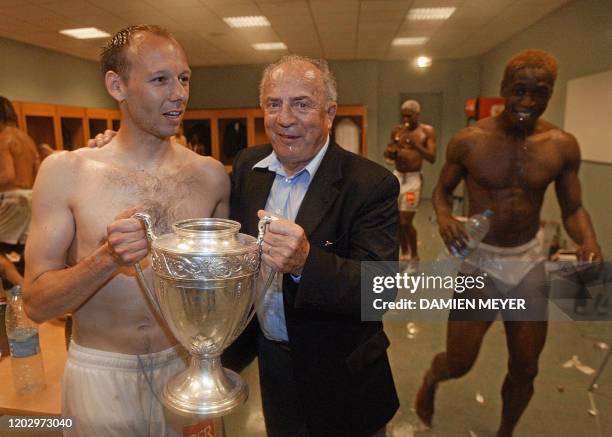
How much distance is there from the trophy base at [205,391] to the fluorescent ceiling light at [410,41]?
5.16 metres

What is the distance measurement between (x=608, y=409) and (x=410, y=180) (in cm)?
242

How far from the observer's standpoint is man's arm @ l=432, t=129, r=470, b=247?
5.57 ft

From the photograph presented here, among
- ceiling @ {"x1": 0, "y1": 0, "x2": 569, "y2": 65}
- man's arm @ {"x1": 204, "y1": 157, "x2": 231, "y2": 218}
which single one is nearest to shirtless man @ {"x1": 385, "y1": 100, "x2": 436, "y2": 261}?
ceiling @ {"x1": 0, "y1": 0, "x2": 569, "y2": 65}

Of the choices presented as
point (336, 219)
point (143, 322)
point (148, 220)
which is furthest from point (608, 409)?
point (148, 220)

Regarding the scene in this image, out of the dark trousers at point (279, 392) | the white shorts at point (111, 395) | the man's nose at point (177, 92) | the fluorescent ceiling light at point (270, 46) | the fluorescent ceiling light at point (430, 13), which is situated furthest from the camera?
the fluorescent ceiling light at point (270, 46)

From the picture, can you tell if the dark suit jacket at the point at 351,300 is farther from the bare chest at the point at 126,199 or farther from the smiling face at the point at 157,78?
the smiling face at the point at 157,78

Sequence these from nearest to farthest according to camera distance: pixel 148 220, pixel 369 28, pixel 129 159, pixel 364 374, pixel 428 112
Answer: pixel 148 220 → pixel 129 159 → pixel 364 374 → pixel 369 28 → pixel 428 112

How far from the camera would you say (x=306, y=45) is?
508 cm

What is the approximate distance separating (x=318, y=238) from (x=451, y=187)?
A: 96cm

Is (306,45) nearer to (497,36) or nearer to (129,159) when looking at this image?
(497,36)

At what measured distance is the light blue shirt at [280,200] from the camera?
105 cm

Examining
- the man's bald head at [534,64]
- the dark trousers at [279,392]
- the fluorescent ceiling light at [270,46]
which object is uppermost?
the fluorescent ceiling light at [270,46]

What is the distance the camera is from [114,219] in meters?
0.84

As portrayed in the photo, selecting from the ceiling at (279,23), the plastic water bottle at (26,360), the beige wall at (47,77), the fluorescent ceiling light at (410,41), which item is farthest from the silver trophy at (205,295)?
the fluorescent ceiling light at (410,41)
